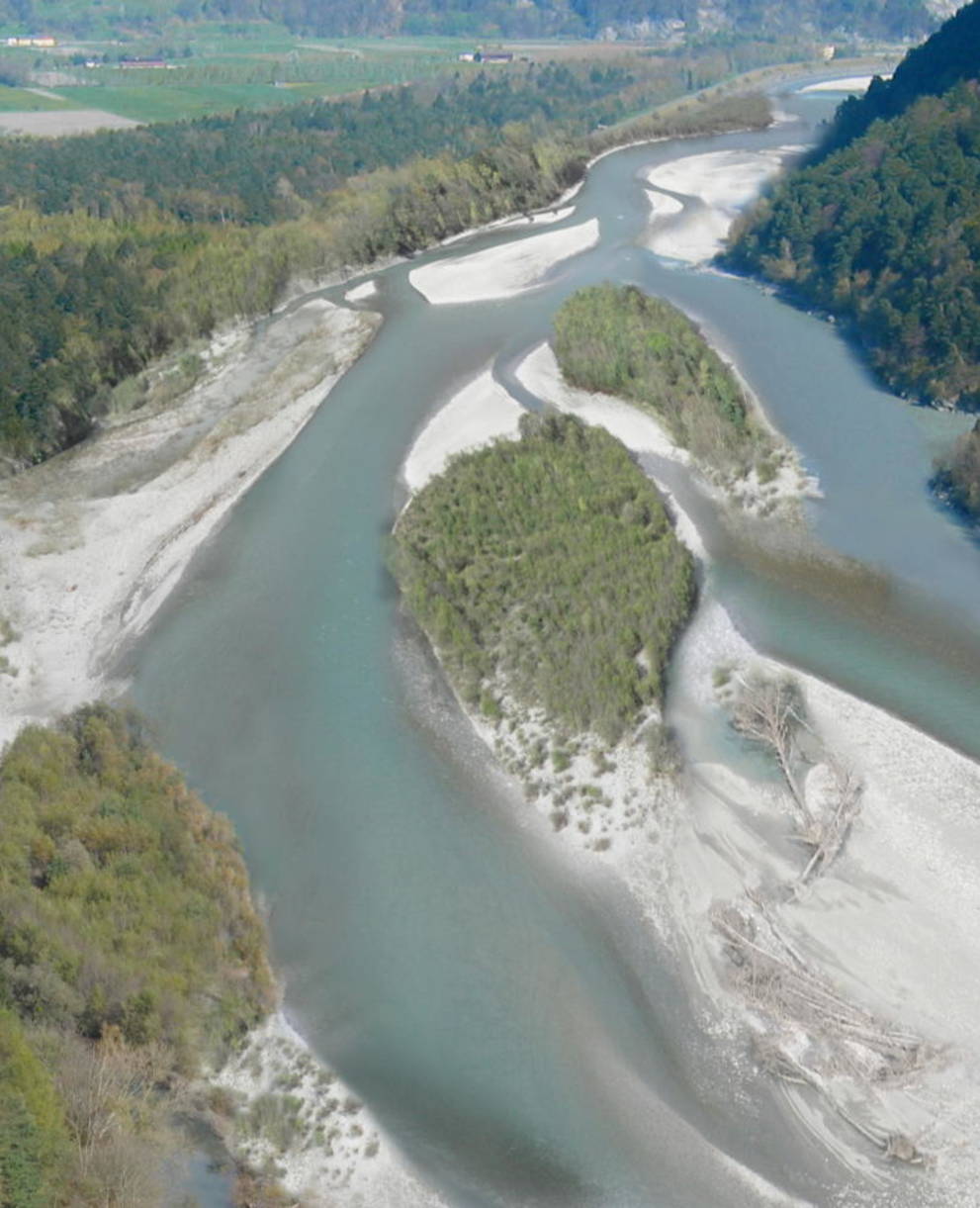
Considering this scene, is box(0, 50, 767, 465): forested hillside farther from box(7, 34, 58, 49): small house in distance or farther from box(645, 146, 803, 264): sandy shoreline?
box(7, 34, 58, 49): small house in distance

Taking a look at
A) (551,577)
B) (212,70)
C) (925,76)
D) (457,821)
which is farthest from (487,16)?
(457,821)

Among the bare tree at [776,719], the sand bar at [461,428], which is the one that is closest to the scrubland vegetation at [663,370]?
the sand bar at [461,428]

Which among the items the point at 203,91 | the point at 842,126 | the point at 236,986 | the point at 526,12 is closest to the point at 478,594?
the point at 236,986

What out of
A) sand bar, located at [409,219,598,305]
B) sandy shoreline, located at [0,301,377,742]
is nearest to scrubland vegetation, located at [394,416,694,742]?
sandy shoreline, located at [0,301,377,742]

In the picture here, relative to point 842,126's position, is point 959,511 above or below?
below

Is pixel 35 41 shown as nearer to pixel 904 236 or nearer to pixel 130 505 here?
pixel 904 236

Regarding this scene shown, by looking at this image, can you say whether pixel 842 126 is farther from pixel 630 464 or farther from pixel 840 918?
pixel 840 918

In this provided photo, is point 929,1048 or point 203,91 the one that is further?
point 203,91

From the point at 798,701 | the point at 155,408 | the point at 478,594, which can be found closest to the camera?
the point at 798,701
